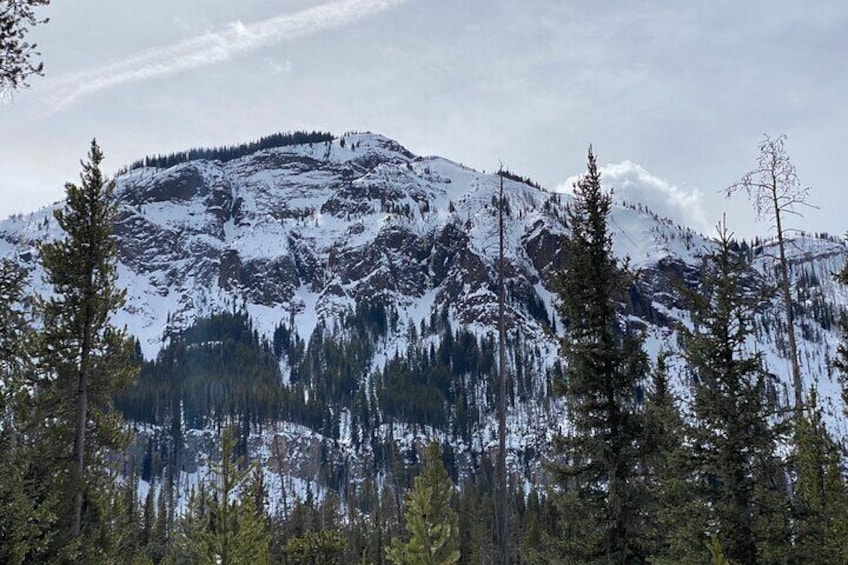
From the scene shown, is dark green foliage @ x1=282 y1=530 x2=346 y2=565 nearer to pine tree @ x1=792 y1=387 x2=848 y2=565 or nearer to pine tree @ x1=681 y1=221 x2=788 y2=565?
pine tree @ x1=792 y1=387 x2=848 y2=565

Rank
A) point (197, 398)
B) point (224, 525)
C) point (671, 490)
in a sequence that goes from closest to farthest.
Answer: point (671, 490)
point (224, 525)
point (197, 398)

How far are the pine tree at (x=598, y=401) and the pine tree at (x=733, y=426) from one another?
155 centimetres

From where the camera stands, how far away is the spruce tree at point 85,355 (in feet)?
65.7

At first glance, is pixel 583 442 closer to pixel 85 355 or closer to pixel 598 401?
pixel 598 401

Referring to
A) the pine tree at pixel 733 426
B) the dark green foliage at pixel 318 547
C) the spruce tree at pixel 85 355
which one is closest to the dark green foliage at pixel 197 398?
the dark green foliage at pixel 318 547

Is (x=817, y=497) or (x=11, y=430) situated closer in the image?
(x=11, y=430)

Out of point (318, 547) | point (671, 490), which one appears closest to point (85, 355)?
point (671, 490)

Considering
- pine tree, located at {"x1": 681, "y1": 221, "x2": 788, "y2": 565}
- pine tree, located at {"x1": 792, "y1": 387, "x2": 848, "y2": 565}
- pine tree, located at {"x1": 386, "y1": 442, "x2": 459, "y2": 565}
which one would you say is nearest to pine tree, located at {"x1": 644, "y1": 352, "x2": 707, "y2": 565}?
pine tree, located at {"x1": 681, "y1": 221, "x2": 788, "y2": 565}

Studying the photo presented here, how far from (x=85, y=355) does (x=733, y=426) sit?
17.6 meters

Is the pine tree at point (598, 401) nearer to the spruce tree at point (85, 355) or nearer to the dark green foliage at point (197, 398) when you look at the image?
the spruce tree at point (85, 355)

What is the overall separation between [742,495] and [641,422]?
9.10 ft

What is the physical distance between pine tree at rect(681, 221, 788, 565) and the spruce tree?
53.1ft

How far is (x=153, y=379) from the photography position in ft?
598

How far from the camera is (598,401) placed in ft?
58.8
